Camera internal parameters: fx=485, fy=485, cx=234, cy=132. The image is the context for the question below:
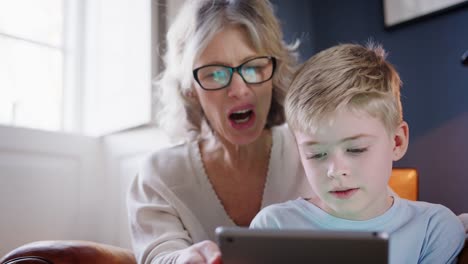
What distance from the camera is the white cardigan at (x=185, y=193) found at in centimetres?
132

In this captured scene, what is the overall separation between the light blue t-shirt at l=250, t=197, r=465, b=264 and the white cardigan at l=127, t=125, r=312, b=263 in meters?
0.39

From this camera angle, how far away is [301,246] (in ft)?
2.11

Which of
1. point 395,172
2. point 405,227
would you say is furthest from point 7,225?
point 405,227

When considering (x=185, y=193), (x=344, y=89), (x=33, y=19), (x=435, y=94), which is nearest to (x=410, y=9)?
(x=435, y=94)

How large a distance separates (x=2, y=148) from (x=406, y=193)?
5.60ft

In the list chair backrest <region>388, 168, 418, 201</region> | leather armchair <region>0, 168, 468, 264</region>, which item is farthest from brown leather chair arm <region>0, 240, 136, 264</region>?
chair backrest <region>388, 168, 418, 201</region>

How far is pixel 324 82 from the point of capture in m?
0.94

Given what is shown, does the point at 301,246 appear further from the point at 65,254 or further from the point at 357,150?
the point at 65,254

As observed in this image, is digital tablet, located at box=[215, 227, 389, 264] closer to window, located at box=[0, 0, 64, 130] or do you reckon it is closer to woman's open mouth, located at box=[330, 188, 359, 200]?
woman's open mouth, located at box=[330, 188, 359, 200]

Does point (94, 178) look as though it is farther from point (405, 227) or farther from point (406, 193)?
point (405, 227)

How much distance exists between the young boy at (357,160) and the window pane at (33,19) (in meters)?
2.12

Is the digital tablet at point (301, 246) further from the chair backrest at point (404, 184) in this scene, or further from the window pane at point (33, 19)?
the window pane at point (33, 19)

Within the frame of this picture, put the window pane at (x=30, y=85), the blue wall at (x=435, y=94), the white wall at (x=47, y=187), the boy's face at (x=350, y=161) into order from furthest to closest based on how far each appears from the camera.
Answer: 1. the window pane at (x=30, y=85)
2. the blue wall at (x=435, y=94)
3. the white wall at (x=47, y=187)
4. the boy's face at (x=350, y=161)

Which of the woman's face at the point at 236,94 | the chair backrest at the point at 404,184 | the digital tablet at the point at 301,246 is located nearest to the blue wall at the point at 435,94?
the chair backrest at the point at 404,184
